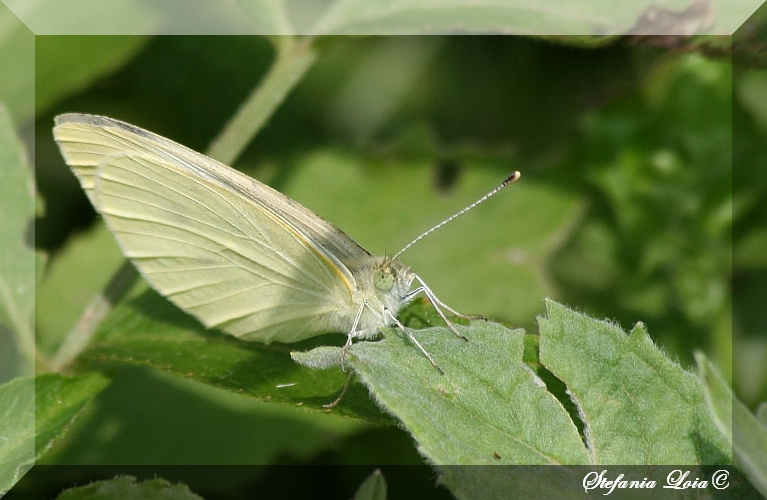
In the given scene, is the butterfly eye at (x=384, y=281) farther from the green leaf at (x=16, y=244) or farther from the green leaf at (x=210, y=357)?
the green leaf at (x=16, y=244)

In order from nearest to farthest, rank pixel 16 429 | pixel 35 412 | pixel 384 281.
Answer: pixel 16 429, pixel 35 412, pixel 384 281

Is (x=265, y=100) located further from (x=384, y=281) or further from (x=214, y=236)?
(x=384, y=281)

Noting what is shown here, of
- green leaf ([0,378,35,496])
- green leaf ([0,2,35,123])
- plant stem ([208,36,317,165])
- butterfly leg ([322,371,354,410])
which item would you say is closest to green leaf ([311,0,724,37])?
plant stem ([208,36,317,165])

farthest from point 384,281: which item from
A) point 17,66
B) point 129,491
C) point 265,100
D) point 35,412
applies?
point 17,66

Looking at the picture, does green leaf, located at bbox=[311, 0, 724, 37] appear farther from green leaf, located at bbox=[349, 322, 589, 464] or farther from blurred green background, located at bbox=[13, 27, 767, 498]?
green leaf, located at bbox=[349, 322, 589, 464]

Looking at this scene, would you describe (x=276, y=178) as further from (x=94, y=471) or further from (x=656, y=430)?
(x=656, y=430)
